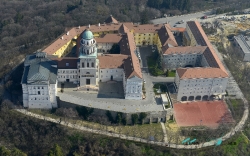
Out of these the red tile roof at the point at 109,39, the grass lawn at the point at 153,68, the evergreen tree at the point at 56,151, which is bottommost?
the evergreen tree at the point at 56,151

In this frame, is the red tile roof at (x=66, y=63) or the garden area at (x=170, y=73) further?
the garden area at (x=170, y=73)

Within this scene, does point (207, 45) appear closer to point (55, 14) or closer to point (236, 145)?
point (236, 145)

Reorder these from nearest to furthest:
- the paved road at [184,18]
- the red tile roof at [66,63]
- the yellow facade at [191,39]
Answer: the red tile roof at [66,63] < the yellow facade at [191,39] < the paved road at [184,18]

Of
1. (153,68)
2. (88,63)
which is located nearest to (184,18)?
(153,68)

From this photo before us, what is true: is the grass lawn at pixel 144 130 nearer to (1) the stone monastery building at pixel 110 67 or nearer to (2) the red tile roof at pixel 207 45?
(1) the stone monastery building at pixel 110 67

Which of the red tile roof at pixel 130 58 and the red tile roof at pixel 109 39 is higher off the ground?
the red tile roof at pixel 109 39

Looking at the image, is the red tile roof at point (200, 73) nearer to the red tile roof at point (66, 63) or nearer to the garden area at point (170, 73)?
the garden area at point (170, 73)

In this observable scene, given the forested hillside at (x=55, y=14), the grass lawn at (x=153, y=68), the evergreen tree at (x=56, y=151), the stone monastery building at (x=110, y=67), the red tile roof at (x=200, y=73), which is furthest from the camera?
the forested hillside at (x=55, y=14)

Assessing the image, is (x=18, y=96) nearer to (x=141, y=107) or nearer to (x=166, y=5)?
(x=141, y=107)

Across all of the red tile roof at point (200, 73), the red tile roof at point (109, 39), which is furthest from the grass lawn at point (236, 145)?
the red tile roof at point (109, 39)
